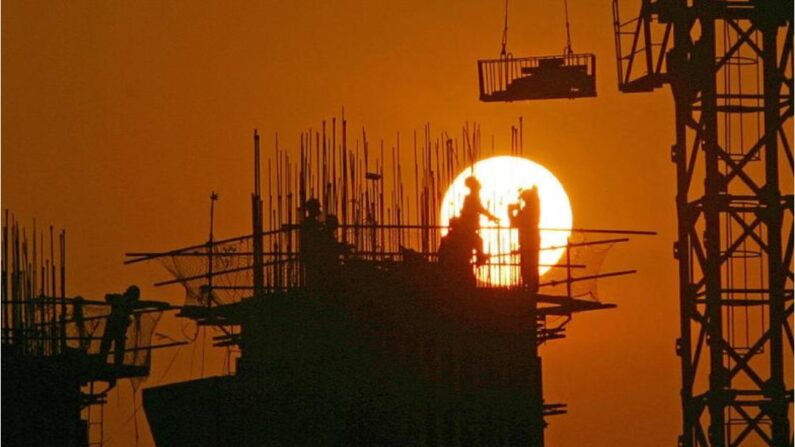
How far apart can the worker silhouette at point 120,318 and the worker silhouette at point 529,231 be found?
17.3 feet

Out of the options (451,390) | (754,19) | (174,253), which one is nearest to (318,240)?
(174,253)

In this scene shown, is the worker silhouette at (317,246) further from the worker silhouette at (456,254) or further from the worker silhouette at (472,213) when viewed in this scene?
the worker silhouette at (472,213)

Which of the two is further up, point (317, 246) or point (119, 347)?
point (317, 246)

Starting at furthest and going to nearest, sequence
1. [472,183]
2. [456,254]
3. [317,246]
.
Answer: [317,246]
[456,254]
[472,183]

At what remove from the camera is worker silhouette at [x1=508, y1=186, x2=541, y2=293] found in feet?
93.1

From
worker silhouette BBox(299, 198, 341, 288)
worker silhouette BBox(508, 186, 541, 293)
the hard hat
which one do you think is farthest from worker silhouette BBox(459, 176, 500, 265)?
worker silhouette BBox(299, 198, 341, 288)

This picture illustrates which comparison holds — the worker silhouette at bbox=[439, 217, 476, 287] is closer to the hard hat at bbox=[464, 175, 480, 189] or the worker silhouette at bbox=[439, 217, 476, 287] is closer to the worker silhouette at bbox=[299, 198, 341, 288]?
the hard hat at bbox=[464, 175, 480, 189]

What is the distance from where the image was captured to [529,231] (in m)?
28.7

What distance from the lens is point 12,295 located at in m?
32.9

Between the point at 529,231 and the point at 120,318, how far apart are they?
19.7 ft

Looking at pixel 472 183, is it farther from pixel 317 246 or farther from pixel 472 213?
pixel 317 246

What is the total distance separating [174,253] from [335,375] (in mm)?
3576

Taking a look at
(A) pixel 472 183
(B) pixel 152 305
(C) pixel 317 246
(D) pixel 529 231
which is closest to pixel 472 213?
(A) pixel 472 183

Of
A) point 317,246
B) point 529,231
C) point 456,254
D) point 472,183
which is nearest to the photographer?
point 472,183
